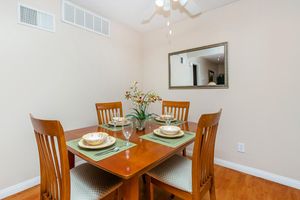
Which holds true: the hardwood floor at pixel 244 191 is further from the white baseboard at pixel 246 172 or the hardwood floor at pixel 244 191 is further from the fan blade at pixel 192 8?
the fan blade at pixel 192 8

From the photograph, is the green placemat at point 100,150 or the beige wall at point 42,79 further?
the beige wall at point 42,79

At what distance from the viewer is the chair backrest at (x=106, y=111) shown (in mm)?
1967

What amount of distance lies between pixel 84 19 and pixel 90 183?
2.21m

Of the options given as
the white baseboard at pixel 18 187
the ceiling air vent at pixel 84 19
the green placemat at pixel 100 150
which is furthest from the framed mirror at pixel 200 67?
the white baseboard at pixel 18 187

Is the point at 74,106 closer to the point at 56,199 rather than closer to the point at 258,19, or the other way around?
the point at 56,199

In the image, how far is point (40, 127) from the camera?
87cm

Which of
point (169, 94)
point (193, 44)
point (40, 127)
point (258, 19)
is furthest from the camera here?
point (169, 94)

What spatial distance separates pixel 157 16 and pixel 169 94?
1364mm

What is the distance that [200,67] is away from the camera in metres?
2.44

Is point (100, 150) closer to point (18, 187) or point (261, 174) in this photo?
point (18, 187)

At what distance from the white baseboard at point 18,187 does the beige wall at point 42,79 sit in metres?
0.04

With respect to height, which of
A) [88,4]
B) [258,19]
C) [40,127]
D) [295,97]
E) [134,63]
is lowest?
[40,127]

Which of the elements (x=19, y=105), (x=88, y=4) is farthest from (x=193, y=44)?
(x=19, y=105)

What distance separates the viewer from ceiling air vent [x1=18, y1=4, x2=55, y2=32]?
1.70m
